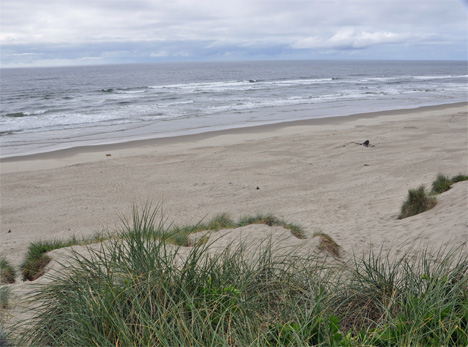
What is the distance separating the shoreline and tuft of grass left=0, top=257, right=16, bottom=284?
8708mm

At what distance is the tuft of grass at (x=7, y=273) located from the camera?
5.55m

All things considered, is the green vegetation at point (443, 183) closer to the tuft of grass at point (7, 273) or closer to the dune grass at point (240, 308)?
the dune grass at point (240, 308)

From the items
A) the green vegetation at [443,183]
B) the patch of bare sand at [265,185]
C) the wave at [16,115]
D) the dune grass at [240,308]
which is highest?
the wave at [16,115]

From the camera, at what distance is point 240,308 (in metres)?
2.66

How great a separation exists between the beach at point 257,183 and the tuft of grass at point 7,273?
1.67 feet

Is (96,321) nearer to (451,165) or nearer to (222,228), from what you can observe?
(222,228)

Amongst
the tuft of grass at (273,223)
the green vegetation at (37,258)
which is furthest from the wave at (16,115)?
the tuft of grass at (273,223)

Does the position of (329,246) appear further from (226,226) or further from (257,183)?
(257,183)

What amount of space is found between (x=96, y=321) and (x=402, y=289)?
199cm

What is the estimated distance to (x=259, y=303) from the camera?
9.13 ft

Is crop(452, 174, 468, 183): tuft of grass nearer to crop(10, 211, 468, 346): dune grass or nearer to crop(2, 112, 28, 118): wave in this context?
crop(10, 211, 468, 346): dune grass

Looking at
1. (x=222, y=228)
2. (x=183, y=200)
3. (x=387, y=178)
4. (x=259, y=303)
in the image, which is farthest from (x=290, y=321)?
(x=387, y=178)

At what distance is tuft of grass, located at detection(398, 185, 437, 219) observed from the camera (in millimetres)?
7748

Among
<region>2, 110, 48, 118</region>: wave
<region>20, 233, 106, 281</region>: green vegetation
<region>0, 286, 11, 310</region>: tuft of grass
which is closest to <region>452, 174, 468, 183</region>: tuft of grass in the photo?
<region>20, 233, 106, 281</region>: green vegetation
